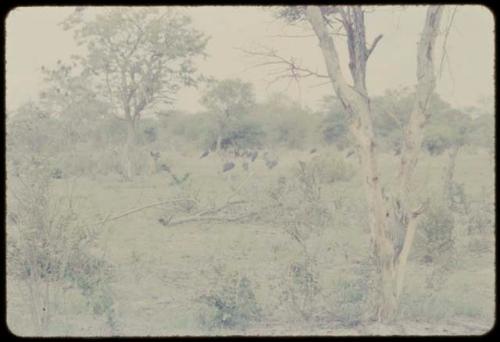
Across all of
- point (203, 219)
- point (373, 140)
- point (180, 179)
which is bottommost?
point (203, 219)

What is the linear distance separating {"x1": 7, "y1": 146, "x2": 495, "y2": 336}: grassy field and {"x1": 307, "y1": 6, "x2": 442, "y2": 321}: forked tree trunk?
8 cm

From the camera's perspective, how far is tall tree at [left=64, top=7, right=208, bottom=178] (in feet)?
28.9

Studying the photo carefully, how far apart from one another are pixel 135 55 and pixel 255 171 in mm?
1132

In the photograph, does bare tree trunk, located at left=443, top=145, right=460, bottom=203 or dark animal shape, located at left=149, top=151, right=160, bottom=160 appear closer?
bare tree trunk, located at left=443, top=145, right=460, bottom=203

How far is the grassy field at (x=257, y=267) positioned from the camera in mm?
8805

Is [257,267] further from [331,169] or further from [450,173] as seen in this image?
[450,173]

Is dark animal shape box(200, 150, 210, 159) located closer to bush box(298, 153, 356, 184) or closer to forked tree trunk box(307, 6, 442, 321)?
bush box(298, 153, 356, 184)

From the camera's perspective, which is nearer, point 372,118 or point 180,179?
point 372,118

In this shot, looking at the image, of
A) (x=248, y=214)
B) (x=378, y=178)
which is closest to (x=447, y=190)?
(x=378, y=178)

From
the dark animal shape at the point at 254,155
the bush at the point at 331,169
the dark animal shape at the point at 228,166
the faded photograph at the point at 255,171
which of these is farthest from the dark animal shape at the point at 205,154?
the bush at the point at 331,169

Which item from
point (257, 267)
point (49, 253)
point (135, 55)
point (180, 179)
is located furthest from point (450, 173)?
point (49, 253)

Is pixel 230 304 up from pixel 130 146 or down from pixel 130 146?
down

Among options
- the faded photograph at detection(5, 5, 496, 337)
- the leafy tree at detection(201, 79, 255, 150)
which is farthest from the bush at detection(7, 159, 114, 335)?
the leafy tree at detection(201, 79, 255, 150)

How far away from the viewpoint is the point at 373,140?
28.9ft
